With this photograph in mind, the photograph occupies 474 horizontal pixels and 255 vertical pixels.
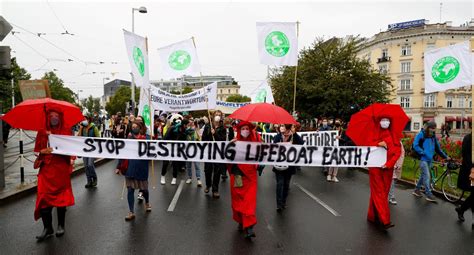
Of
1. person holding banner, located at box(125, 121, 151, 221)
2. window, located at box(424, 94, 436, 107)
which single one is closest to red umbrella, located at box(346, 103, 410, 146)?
person holding banner, located at box(125, 121, 151, 221)

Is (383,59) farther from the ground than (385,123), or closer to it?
farther from the ground

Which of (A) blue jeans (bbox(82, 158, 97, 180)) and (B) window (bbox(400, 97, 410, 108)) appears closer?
(A) blue jeans (bbox(82, 158, 97, 180))

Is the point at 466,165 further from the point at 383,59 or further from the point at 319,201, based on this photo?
the point at 383,59

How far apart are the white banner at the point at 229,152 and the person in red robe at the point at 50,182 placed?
443mm

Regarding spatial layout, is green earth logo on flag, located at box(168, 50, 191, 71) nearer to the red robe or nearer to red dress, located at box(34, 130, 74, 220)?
red dress, located at box(34, 130, 74, 220)

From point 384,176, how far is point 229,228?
279cm

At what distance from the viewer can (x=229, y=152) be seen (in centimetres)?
599

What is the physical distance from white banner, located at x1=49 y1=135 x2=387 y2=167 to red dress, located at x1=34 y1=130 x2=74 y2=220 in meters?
0.45

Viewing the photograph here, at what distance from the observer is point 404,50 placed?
2537 inches

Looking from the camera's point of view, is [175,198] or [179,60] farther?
[179,60]

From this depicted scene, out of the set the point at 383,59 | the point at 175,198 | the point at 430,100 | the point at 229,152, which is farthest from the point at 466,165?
the point at 430,100

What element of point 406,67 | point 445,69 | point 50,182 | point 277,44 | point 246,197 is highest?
point 406,67

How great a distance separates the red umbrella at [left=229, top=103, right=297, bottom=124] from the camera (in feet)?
18.2

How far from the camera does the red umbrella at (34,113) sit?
5.37 m
